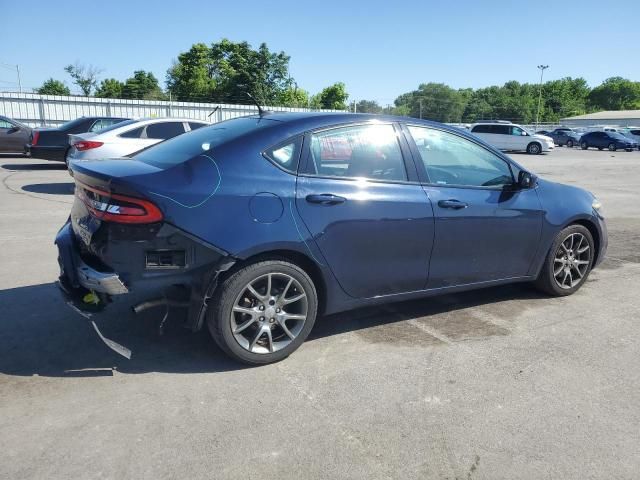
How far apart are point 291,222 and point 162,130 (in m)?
8.46

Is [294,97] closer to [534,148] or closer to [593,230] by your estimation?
[534,148]

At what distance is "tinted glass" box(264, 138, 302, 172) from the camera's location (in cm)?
→ 353

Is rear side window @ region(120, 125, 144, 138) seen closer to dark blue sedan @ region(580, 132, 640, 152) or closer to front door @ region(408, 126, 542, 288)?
front door @ region(408, 126, 542, 288)

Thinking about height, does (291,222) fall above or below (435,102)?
below

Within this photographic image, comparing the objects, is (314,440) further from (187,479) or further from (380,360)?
(380,360)

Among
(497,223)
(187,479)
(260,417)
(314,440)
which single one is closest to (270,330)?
(260,417)

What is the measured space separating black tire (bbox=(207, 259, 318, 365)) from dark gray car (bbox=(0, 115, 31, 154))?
1669 cm

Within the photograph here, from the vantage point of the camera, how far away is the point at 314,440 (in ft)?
8.96

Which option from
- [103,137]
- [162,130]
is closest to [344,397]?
[103,137]

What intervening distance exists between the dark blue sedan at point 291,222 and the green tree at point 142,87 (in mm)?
55017

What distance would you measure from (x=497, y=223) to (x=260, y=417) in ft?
8.40

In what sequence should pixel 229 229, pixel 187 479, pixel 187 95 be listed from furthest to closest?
1. pixel 187 95
2. pixel 229 229
3. pixel 187 479

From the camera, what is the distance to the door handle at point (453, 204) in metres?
4.05

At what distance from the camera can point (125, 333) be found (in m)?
3.96
